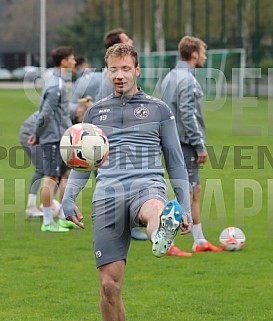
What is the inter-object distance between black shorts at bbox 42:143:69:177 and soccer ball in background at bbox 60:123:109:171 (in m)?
5.58

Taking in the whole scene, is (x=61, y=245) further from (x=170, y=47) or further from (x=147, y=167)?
(x=170, y=47)

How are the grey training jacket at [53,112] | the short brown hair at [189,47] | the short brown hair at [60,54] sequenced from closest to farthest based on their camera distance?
the short brown hair at [189,47], the grey training jacket at [53,112], the short brown hair at [60,54]

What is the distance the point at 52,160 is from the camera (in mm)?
12273

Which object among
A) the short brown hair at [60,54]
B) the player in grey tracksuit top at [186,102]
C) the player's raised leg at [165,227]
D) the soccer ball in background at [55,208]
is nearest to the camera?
the player's raised leg at [165,227]

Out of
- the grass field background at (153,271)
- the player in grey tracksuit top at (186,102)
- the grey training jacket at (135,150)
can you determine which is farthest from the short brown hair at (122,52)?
the player in grey tracksuit top at (186,102)

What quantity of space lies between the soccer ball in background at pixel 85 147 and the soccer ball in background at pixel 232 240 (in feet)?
15.0

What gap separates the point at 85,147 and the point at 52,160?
575cm

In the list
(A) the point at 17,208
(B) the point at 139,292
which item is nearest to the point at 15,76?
(A) the point at 17,208

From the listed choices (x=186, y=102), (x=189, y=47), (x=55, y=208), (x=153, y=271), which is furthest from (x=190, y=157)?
(x=55, y=208)

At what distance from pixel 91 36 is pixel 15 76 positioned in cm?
2016

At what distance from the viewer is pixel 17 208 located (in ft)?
46.4

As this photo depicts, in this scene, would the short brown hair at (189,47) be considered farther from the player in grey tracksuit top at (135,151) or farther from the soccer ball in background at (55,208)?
the player in grey tracksuit top at (135,151)

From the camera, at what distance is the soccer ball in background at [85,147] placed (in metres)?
6.55

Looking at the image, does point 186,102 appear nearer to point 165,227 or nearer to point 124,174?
point 124,174
